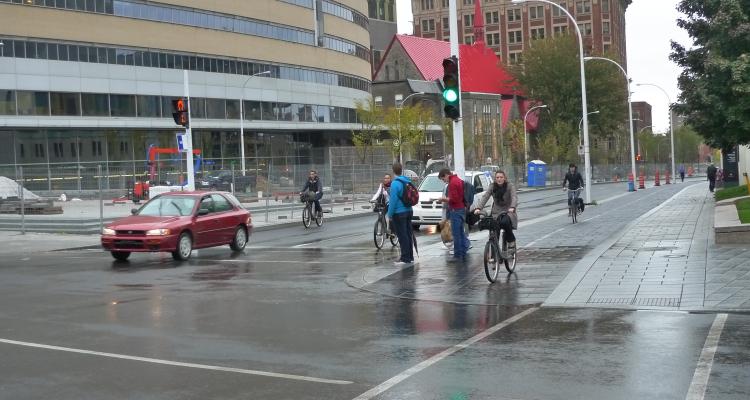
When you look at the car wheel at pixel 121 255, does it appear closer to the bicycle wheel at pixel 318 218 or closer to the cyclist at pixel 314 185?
Result: the cyclist at pixel 314 185

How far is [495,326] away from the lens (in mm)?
9836

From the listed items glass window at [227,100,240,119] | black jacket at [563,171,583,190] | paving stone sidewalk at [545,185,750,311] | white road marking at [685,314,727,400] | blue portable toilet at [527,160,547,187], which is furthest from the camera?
blue portable toilet at [527,160,547,187]

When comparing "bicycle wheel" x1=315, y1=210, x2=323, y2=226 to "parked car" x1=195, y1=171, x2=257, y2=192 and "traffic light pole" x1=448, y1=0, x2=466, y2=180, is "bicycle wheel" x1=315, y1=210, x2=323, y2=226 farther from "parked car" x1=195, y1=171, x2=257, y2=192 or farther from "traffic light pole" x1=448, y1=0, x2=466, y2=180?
"traffic light pole" x1=448, y1=0, x2=466, y2=180

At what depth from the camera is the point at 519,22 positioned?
140375mm

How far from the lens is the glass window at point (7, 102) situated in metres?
50.3

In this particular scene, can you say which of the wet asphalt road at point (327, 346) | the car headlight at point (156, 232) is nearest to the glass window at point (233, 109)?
the car headlight at point (156, 232)

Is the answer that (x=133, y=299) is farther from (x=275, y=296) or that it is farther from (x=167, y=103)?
(x=167, y=103)

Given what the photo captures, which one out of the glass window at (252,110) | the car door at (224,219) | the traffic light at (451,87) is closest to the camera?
the traffic light at (451,87)

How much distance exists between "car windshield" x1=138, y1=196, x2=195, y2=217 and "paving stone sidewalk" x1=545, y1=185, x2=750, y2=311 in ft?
28.6

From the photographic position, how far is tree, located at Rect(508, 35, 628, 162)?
10481 centimetres

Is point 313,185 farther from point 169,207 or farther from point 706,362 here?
point 706,362

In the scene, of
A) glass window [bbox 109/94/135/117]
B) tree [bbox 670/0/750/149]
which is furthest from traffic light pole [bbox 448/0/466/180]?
glass window [bbox 109/94/135/117]

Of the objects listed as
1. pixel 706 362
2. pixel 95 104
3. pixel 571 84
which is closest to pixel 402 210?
pixel 706 362

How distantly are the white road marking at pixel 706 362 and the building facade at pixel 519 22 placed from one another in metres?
125
